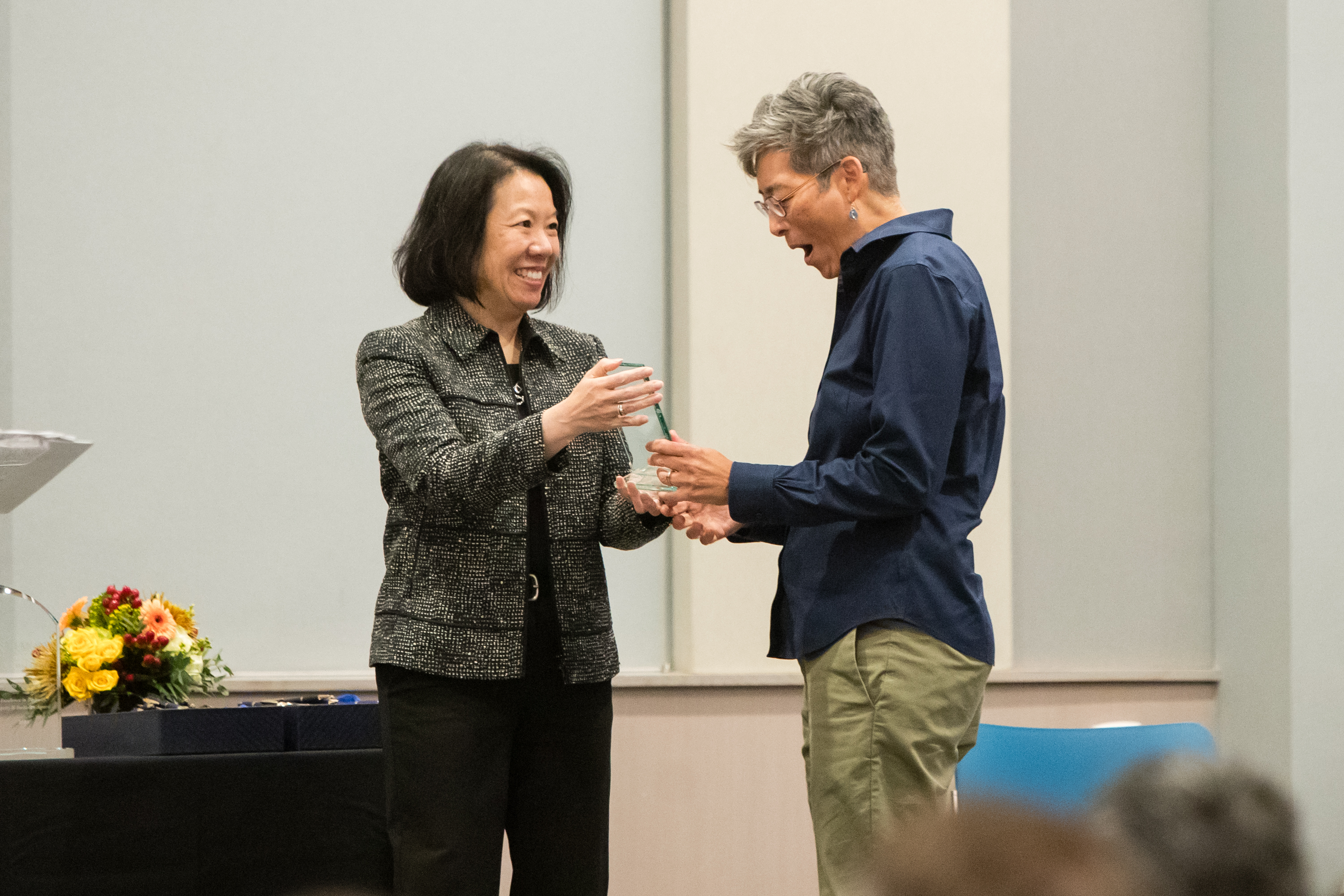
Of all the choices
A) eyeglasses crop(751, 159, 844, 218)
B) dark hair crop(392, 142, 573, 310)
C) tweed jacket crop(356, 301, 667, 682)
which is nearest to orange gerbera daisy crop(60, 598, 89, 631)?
tweed jacket crop(356, 301, 667, 682)

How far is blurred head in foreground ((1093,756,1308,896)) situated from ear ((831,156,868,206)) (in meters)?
1.38

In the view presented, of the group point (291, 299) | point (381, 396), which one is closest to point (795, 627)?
point (381, 396)

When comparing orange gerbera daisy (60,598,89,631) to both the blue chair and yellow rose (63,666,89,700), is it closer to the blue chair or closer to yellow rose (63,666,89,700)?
yellow rose (63,666,89,700)

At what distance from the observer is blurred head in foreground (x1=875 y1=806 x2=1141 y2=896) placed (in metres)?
0.56

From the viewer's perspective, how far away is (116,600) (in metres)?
2.63

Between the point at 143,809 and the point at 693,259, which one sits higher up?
the point at 693,259

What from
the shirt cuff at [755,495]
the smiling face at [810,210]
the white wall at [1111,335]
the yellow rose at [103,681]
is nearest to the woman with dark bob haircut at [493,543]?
the shirt cuff at [755,495]

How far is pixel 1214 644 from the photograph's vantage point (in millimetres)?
3846

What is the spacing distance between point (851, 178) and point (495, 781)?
1.10 m

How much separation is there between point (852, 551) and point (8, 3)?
2.79 meters

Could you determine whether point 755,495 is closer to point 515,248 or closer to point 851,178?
point 851,178

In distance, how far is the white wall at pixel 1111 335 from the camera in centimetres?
378

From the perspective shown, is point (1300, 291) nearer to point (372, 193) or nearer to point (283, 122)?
point (372, 193)

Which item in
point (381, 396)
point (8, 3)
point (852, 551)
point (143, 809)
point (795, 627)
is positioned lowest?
point (143, 809)
